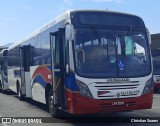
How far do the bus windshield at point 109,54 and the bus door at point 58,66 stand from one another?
3.13ft

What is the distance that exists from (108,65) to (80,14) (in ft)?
5.80

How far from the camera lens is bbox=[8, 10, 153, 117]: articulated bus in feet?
30.9

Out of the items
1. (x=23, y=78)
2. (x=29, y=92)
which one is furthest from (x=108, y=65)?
(x=23, y=78)

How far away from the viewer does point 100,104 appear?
9383 millimetres

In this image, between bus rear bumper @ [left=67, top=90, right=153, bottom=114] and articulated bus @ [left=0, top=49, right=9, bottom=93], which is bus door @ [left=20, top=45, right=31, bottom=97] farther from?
articulated bus @ [left=0, top=49, right=9, bottom=93]

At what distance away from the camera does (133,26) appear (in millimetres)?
10445

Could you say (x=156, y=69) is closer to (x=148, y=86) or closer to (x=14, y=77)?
(x=14, y=77)

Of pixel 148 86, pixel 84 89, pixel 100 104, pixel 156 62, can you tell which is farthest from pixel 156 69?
pixel 84 89

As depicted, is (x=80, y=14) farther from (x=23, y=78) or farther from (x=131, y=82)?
(x=23, y=78)

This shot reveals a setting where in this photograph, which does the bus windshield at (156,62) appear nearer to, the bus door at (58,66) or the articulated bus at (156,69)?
the articulated bus at (156,69)

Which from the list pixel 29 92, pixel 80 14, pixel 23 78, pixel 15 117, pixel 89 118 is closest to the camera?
pixel 80 14

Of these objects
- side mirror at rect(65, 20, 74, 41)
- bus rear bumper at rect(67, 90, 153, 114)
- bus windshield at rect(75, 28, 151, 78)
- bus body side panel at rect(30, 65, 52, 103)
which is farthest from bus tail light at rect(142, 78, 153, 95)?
bus body side panel at rect(30, 65, 52, 103)

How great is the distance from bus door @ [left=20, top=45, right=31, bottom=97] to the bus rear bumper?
23.3ft

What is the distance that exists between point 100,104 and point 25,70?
8.44 metres
